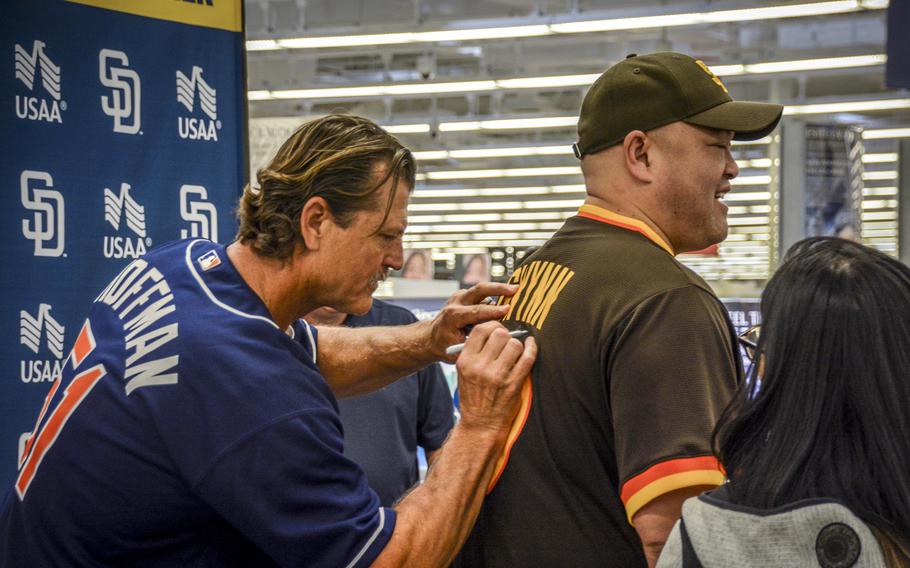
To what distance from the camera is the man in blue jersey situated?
1641 mm

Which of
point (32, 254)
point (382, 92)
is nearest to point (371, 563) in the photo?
point (32, 254)

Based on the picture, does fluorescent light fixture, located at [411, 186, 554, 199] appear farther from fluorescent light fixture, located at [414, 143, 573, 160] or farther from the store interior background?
fluorescent light fixture, located at [414, 143, 573, 160]

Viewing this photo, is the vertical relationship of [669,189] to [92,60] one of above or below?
below

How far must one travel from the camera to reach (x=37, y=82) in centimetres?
254

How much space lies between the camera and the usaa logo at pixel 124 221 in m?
2.64

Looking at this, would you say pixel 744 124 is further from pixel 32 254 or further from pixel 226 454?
pixel 32 254

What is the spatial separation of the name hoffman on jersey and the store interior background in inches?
53.1

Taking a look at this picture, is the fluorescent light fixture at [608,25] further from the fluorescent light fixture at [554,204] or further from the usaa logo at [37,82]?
the fluorescent light fixture at [554,204]

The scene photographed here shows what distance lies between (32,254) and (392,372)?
2.92 ft

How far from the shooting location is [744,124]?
1818mm

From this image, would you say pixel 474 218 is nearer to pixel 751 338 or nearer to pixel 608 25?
pixel 608 25

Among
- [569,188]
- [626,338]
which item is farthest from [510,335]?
[569,188]

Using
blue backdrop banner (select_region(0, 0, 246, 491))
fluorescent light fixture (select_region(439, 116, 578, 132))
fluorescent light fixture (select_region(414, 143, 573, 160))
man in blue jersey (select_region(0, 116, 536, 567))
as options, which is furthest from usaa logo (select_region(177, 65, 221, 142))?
fluorescent light fixture (select_region(414, 143, 573, 160))

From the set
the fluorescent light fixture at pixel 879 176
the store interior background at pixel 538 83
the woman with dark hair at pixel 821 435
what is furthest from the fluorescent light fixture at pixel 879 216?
the woman with dark hair at pixel 821 435
